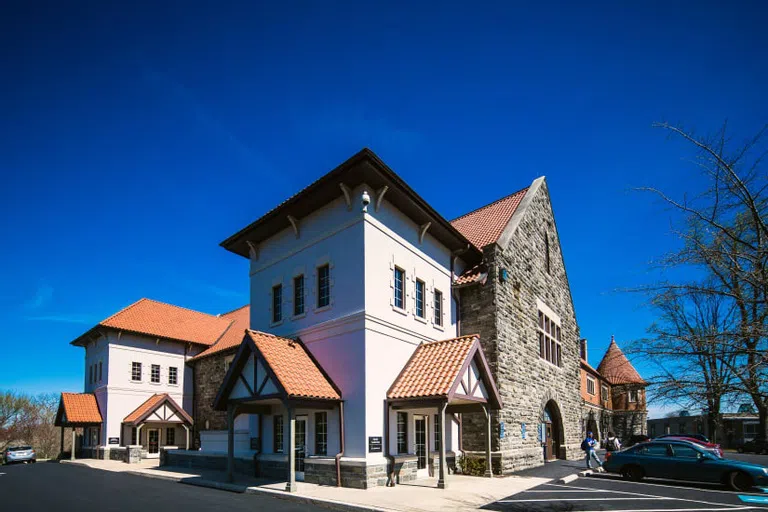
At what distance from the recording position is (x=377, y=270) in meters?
15.9

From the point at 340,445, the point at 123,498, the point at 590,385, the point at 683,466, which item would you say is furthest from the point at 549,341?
the point at 590,385

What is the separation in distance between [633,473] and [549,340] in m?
8.88

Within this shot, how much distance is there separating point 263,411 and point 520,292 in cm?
1130

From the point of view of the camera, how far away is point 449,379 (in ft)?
48.1

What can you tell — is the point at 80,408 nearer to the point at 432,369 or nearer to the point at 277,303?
the point at 277,303

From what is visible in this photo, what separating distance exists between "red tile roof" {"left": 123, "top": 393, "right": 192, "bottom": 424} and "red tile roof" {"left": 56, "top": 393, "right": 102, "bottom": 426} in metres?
1.95

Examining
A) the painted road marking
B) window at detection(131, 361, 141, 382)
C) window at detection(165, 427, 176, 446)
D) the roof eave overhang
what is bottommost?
window at detection(165, 427, 176, 446)

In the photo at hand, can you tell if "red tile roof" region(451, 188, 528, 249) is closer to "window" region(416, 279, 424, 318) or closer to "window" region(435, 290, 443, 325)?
"window" region(435, 290, 443, 325)

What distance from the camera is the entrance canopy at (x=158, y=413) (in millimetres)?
30391

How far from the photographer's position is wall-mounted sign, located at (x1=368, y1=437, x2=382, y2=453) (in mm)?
14414

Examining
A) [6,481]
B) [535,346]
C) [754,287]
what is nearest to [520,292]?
[535,346]

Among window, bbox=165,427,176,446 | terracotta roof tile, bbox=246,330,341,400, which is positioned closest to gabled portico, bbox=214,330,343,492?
terracotta roof tile, bbox=246,330,341,400

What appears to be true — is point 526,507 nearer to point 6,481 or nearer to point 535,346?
point 535,346

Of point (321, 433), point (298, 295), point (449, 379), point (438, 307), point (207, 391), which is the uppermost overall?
point (298, 295)
